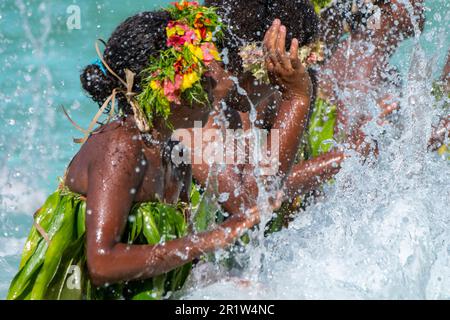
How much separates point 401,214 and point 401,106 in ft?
2.83

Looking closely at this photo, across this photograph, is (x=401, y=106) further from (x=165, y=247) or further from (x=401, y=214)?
(x=165, y=247)

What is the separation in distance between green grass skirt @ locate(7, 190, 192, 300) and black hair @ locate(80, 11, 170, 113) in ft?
1.53

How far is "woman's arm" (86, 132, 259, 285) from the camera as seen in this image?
10.4 feet

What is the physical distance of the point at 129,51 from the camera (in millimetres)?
3375

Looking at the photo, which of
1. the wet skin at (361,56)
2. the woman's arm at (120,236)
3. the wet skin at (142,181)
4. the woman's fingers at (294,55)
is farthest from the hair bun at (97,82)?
the wet skin at (361,56)

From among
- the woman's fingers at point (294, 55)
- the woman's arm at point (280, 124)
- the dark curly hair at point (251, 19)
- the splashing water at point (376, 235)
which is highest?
the dark curly hair at point (251, 19)

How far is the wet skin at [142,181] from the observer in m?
3.19

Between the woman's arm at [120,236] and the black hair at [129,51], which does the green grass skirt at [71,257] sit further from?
the black hair at [129,51]

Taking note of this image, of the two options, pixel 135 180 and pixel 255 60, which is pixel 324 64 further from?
pixel 135 180

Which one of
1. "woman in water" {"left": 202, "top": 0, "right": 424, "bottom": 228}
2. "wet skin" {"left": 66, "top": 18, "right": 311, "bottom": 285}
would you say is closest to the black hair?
"wet skin" {"left": 66, "top": 18, "right": 311, "bottom": 285}

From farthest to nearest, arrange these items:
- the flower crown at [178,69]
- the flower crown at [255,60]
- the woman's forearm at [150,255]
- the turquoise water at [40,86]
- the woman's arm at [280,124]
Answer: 1. the turquoise water at [40,86]
2. the flower crown at [255,60]
3. the woman's arm at [280,124]
4. the flower crown at [178,69]
5. the woman's forearm at [150,255]

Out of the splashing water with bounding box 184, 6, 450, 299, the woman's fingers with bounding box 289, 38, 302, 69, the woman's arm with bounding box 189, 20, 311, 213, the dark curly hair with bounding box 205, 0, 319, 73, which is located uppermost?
the dark curly hair with bounding box 205, 0, 319, 73

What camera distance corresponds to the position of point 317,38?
4391mm

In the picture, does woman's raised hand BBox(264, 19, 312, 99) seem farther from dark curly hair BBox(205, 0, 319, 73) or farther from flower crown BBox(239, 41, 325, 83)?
dark curly hair BBox(205, 0, 319, 73)
